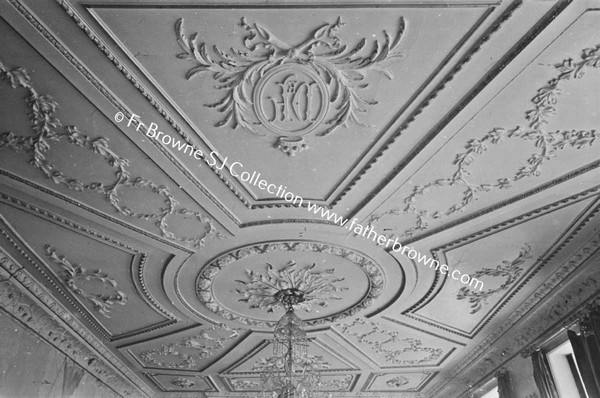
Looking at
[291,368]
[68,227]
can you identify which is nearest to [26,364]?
[68,227]

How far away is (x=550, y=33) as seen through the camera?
212 centimetres

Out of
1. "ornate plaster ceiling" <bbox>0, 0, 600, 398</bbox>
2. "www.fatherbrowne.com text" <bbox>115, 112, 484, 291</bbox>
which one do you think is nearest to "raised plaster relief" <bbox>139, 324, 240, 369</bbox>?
"ornate plaster ceiling" <bbox>0, 0, 600, 398</bbox>

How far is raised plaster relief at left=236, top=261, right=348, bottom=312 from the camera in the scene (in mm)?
3838

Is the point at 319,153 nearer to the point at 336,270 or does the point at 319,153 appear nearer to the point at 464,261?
the point at 336,270

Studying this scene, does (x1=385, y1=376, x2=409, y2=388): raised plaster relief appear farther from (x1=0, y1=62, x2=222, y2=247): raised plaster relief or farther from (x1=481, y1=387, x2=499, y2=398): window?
(x1=0, y1=62, x2=222, y2=247): raised plaster relief

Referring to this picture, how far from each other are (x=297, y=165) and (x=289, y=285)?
4.76ft

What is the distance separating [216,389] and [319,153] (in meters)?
4.68

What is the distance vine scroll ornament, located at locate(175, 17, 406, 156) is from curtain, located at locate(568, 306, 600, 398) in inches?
96.9

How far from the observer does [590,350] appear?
3.62 meters

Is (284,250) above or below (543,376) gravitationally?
above

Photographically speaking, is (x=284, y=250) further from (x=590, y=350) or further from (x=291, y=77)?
(x=590, y=350)

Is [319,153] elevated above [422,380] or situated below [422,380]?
below

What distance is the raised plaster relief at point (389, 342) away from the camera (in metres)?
4.73

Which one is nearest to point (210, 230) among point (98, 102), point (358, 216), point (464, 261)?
point (358, 216)
